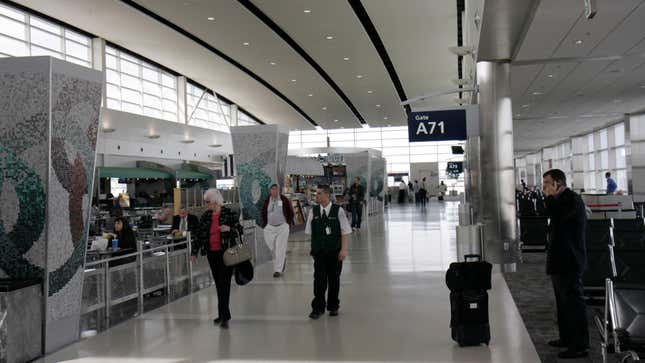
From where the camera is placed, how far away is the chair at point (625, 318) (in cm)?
388

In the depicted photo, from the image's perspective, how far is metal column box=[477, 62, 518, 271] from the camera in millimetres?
10602

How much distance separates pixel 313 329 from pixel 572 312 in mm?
2751

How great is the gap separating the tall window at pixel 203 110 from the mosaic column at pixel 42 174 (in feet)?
92.2

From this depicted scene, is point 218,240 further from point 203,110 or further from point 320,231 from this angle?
point 203,110

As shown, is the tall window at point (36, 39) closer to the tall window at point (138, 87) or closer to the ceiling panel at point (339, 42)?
the tall window at point (138, 87)

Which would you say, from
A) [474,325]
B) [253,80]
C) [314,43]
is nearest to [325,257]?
[474,325]

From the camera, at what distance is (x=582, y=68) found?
13898mm

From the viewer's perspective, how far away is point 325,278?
7.27 meters

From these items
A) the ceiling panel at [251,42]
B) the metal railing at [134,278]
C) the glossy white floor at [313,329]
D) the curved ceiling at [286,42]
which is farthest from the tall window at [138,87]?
the glossy white floor at [313,329]

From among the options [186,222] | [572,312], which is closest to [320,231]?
[572,312]

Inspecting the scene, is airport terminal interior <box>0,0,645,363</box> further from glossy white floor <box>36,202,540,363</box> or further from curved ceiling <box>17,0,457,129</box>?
curved ceiling <box>17,0,457,129</box>

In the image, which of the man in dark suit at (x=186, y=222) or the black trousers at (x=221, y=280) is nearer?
the black trousers at (x=221, y=280)

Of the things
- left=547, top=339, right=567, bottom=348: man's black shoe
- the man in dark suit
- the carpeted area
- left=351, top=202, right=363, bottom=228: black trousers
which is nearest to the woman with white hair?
the carpeted area

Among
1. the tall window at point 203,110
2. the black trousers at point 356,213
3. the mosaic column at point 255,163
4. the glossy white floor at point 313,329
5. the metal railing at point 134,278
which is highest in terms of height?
the tall window at point 203,110
